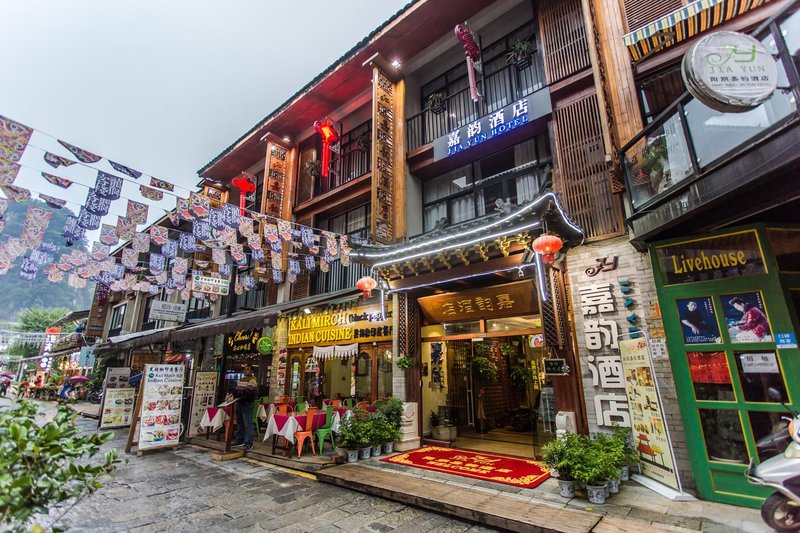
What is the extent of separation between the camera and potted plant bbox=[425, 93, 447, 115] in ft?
37.5

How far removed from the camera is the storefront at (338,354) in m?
10.6

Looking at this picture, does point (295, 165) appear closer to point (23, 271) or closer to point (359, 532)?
point (23, 271)

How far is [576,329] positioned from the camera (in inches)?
285

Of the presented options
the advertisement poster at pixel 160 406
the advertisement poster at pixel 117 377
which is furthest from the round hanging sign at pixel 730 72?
the advertisement poster at pixel 117 377

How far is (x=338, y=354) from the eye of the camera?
11.4m

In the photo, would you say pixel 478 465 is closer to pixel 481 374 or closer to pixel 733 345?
pixel 481 374

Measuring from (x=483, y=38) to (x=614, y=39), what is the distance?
168 inches

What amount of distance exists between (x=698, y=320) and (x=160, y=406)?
12.2 metres

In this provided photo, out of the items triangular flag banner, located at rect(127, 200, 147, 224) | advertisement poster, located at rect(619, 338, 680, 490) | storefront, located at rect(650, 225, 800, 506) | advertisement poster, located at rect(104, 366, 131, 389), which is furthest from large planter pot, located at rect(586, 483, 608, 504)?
advertisement poster, located at rect(104, 366, 131, 389)

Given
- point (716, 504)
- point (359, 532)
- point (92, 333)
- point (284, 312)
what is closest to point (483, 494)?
point (359, 532)

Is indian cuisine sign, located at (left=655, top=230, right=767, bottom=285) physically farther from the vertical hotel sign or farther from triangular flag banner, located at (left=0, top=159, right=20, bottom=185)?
triangular flag banner, located at (left=0, top=159, right=20, bottom=185)

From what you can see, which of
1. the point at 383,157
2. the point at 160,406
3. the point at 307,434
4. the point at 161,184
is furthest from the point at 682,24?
the point at 160,406

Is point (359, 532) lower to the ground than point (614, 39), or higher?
lower

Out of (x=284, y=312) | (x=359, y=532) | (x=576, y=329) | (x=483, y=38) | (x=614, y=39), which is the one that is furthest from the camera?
(x=284, y=312)
